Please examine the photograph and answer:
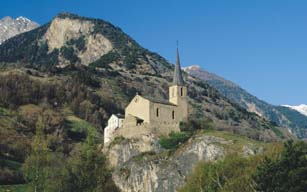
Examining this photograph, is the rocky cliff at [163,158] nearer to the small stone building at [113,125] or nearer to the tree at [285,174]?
the small stone building at [113,125]

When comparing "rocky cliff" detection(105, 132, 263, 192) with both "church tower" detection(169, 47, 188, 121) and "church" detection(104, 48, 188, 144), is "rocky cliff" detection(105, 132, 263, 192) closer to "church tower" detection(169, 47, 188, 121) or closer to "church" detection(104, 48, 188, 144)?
"church" detection(104, 48, 188, 144)

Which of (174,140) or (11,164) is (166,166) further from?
(11,164)

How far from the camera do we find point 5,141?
123 metres

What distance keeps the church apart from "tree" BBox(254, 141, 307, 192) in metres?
38.2

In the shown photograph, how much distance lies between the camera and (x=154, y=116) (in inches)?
3873

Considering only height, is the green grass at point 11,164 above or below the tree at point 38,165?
above

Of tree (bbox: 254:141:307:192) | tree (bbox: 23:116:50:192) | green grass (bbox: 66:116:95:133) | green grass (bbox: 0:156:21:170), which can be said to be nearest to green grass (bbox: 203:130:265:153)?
tree (bbox: 254:141:307:192)

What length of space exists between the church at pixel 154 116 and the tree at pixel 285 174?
38205 millimetres

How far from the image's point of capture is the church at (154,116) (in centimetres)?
9781

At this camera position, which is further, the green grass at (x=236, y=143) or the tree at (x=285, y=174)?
the green grass at (x=236, y=143)

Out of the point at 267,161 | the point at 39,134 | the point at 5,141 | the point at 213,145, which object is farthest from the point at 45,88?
the point at 267,161

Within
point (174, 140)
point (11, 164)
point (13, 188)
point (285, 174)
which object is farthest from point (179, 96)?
point (285, 174)

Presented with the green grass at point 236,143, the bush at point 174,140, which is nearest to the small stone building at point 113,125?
the bush at point 174,140

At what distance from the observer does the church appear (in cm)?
9781
